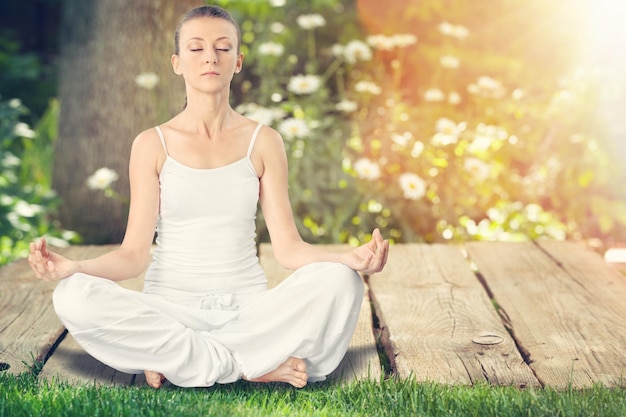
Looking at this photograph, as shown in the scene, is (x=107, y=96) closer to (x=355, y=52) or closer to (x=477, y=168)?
(x=355, y=52)

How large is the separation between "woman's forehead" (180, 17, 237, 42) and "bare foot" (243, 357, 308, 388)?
1.07 metres

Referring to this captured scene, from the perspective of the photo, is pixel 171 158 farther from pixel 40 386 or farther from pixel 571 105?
pixel 571 105

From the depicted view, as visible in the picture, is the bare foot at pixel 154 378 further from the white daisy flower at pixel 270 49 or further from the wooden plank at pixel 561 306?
the white daisy flower at pixel 270 49

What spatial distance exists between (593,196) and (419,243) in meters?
1.35

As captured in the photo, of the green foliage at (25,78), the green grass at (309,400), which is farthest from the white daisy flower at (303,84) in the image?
the green foliage at (25,78)

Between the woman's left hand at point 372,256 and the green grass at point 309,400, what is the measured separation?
15.1 inches

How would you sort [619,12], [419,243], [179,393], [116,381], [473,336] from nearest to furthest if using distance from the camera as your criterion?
[179,393], [116,381], [473,336], [419,243], [619,12]

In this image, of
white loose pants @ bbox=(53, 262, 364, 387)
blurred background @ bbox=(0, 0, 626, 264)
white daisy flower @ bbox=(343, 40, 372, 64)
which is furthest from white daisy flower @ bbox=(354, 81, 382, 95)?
white loose pants @ bbox=(53, 262, 364, 387)

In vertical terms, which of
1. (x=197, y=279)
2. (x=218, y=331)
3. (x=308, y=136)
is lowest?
(x=218, y=331)

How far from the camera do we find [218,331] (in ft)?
10.5

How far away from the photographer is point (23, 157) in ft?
24.3

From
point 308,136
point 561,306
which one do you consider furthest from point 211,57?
point 308,136

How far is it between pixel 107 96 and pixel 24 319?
2309mm

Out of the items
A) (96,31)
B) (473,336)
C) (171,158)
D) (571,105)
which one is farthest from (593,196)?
(171,158)
